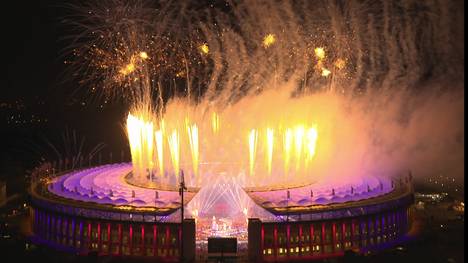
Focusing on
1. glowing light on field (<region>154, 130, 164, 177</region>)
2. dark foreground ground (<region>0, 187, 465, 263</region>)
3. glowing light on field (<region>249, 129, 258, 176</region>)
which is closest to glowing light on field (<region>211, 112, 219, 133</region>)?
glowing light on field (<region>249, 129, 258, 176</region>)

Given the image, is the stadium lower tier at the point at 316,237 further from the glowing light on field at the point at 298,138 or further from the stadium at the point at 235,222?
the glowing light on field at the point at 298,138

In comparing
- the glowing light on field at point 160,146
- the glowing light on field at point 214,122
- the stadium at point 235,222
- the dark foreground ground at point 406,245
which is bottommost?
the dark foreground ground at point 406,245

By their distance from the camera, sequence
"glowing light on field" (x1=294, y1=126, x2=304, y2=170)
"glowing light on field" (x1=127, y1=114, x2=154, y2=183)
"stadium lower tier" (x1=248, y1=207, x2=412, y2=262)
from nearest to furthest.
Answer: "stadium lower tier" (x1=248, y1=207, x2=412, y2=262), "glowing light on field" (x1=294, y1=126, x2=304, y2=170), "glowing light on field" (x1=127, y1=114, x2=154, y2=183)

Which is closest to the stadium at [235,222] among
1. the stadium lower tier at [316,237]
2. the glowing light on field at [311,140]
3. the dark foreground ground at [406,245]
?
the stadium lower tier at [316,237]

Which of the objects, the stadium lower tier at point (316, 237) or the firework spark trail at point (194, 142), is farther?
the firework spark trail at point (194, 142)

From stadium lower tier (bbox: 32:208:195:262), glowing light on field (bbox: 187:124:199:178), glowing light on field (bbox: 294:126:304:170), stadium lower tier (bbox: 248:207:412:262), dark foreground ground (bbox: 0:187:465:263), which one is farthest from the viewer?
glowing light on field (bbox: 187:124:199:178)

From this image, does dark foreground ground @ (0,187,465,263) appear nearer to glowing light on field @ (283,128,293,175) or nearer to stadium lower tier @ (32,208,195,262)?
stadium lower tier @ (32,208,195,262)

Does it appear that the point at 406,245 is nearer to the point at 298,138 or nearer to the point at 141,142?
the point at 298,138

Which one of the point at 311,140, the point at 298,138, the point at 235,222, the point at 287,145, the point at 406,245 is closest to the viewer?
the point at 406,245

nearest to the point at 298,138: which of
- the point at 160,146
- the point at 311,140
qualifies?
the point at 311,140

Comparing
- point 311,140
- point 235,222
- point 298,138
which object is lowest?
point 235,222

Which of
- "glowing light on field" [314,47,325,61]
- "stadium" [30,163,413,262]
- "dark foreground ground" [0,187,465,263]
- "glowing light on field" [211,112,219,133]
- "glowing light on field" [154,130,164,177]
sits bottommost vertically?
"dark foreground ground" [0,187,465,263]
